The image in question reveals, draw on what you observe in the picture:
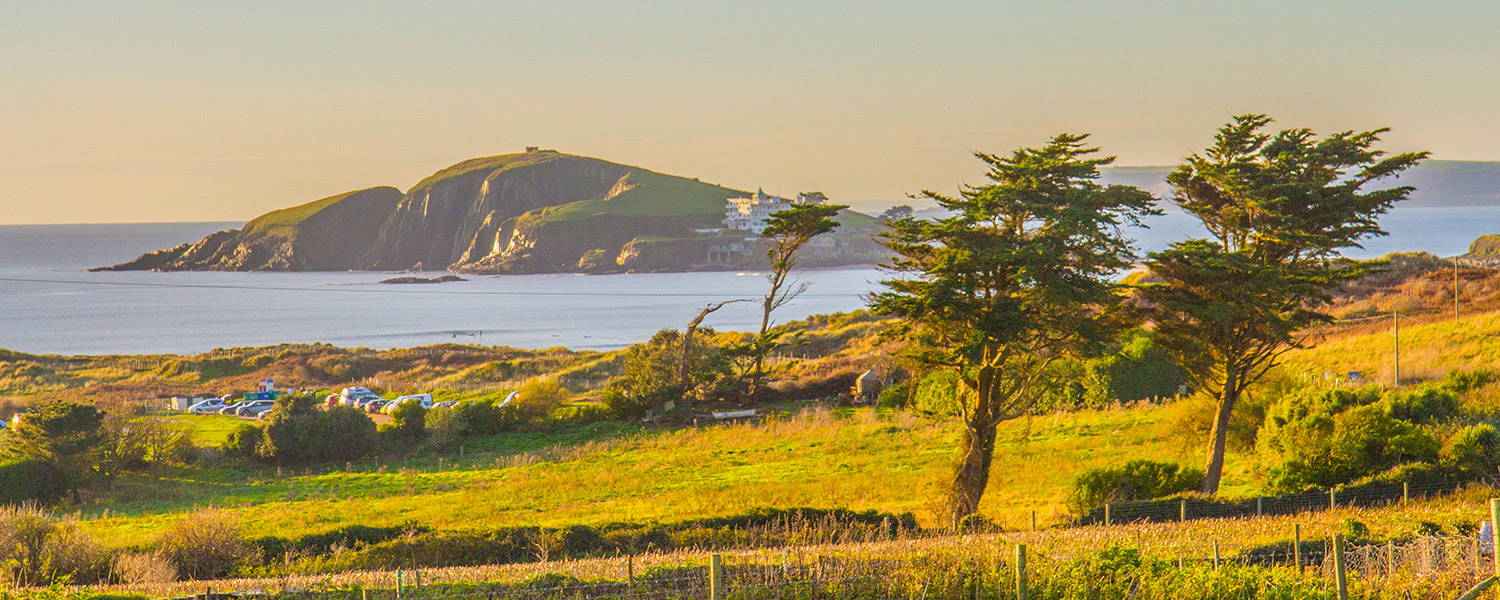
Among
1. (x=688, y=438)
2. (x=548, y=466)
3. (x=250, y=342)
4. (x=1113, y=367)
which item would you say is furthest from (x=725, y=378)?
(x=250, y=342)

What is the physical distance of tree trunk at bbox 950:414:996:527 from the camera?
1814 cm

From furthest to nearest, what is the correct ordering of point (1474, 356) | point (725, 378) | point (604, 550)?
1. point (725, 378)
2. point (1474, 356)
3. point (604, 550)

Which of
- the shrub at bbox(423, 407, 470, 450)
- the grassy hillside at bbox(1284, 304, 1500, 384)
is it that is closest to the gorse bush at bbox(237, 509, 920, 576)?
the shrub at bbox(423, 407, 470, 450)

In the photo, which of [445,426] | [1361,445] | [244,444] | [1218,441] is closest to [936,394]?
[1218,441]

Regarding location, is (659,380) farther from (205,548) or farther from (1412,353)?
(1412,353)

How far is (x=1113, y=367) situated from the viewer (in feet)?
104

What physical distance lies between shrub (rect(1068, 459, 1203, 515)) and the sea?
196 feet

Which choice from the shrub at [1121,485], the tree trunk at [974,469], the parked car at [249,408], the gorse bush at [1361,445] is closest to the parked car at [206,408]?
the parked car at [249,408]

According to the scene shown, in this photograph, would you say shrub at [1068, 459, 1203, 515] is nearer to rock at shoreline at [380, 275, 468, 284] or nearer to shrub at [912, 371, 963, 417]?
shrub at [912, 371, 963, 417]

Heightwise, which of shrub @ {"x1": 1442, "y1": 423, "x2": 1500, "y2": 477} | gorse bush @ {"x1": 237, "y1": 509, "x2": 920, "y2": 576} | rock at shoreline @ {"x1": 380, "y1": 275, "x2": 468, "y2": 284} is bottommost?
gorse bush @ {"x1": 237, "y1": 509, "x2": 920, "y2": 576}

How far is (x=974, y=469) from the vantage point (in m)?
18.4

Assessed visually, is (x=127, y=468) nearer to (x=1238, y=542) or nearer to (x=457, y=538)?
(x=457, y=538)

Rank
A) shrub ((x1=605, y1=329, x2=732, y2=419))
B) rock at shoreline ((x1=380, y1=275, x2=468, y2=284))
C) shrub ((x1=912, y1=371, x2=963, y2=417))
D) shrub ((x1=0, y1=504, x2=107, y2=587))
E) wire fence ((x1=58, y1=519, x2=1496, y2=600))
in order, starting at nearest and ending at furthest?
1. wire fence ((x1=58, y1=519, x2=1496, y2=600))
2. shrub ((x1=0, y1=504, x2=107, y2=587))
3. shrub ((x1=912, y1=371, x2=963, y2=417))
4. shrub ((x1=605, y1=329, x2=732, y2=419))
5. rock at shoreline ((x1=380, y1=275, x2=468, y2=284))

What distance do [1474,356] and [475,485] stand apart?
92.5 ft
